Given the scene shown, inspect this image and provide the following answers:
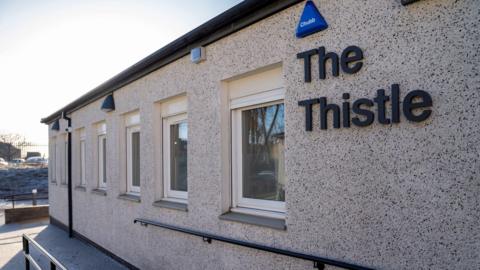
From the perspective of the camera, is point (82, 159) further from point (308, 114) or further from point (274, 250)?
point (308, 114)

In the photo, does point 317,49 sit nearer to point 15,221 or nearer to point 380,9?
point 380,9

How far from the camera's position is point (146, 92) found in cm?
617

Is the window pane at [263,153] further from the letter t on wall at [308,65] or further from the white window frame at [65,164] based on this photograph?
the white window frame at [65,164]

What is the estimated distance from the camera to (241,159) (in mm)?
4398

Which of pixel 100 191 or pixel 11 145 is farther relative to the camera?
pixel 11 145

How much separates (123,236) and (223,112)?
3.70m

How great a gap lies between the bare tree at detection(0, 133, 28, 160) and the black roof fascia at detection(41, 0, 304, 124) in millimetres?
54519

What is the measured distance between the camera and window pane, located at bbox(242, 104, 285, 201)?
154 inches

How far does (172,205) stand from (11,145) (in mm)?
58307

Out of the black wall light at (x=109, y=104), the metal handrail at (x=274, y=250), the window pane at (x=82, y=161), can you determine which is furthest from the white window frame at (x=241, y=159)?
the window pane at (x=82, y=161)

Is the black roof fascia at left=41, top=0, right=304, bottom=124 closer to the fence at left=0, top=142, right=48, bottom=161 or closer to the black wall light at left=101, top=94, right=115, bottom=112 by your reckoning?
the black wall light at left=101, top=94, right=115, bottom=112

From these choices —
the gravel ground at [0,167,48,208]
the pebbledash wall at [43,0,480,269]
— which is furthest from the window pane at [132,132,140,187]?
the gravel ground at [0,167,48,208]

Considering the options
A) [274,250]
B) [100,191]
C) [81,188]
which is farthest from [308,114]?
[81,188]

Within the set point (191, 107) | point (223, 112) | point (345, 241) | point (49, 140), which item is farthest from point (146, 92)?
point (49, 140)
